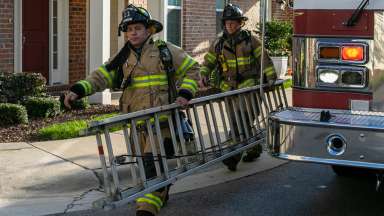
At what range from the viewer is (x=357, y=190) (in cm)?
677

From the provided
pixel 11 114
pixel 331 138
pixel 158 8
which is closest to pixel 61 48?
pixel 158 8

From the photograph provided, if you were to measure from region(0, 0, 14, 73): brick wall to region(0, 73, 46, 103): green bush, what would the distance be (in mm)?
667

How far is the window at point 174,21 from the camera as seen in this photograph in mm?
14098

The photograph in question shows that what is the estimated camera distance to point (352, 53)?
5121 mm

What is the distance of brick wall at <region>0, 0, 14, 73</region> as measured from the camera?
10.8 meters

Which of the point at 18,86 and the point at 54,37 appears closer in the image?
the point at 18,86

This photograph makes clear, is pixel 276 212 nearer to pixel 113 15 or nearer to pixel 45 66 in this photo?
pixel 45 66

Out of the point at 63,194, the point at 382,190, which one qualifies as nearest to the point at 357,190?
the point at 382,190

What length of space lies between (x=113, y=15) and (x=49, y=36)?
173cm

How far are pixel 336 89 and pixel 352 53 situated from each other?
298 mm

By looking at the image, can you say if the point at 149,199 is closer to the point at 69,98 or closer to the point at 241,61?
the point at 69,98

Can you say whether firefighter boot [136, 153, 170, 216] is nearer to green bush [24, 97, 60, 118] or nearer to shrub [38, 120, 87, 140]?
shrub [38, 120, 87, 140]

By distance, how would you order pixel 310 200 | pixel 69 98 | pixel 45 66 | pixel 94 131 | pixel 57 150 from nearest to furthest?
pixel 94 131
pixel 69 98
pixel 310 200
pixel 57 150
pixel 45 66

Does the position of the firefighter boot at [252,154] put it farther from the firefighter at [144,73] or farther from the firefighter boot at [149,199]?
the firefighter boot at [149,199]
